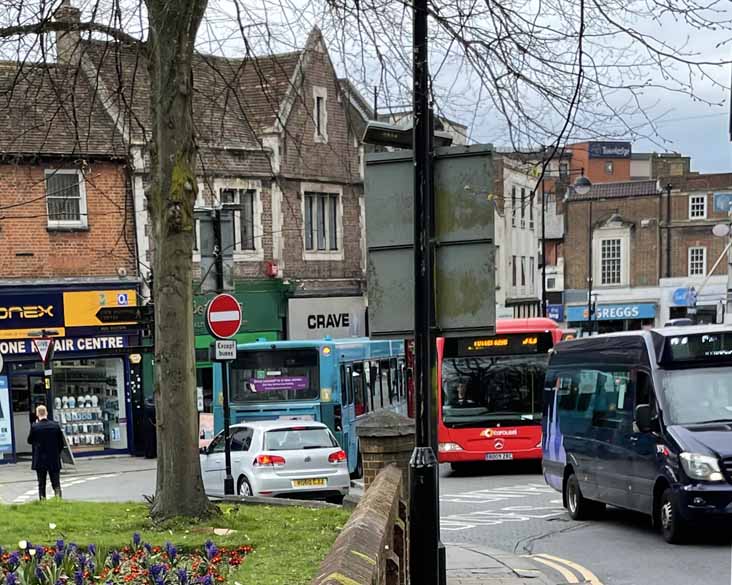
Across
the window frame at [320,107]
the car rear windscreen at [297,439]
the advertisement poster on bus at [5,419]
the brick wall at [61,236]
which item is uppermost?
the window frame at [320,107]

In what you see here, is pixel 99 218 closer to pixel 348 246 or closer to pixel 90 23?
pixel 348 246

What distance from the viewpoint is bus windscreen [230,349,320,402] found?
2325 cm

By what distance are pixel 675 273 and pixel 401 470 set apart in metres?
64.5

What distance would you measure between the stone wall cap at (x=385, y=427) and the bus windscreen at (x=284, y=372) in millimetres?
12946

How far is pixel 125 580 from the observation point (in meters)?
7.16

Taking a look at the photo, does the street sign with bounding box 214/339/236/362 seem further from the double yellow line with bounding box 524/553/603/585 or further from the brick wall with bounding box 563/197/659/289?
the brick wall with bounding box 563/197/659/289

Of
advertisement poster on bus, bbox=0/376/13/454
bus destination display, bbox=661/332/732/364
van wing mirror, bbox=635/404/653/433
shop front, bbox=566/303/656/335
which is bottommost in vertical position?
shop front, bbox=566/303/656/335

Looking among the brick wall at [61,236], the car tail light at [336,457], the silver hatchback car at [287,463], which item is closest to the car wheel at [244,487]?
the silver hatchback car at [287,463]

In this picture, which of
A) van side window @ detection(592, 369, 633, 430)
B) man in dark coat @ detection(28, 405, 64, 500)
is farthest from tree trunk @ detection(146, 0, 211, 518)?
man in dark coat @ detection(28, 405, 64, 500)

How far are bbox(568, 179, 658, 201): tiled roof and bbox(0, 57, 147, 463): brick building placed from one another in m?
47.7

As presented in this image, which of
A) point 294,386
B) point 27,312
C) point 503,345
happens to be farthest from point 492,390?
point 27,312

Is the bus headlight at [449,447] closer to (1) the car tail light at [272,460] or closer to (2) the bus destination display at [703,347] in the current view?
(1) the car tail light at [272,460]

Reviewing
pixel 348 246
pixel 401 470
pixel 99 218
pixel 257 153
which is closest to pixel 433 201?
pixel 401 470

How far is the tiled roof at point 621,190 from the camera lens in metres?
72.1
